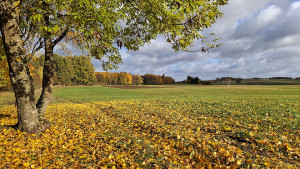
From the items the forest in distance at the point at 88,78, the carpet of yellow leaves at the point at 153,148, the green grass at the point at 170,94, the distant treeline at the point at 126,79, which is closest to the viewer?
the carpet of yellow leaves at the point at 153,148

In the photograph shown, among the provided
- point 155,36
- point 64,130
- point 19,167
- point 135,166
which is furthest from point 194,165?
point 64,130

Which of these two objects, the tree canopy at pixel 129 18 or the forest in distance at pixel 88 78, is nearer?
the tree canopy at pixel 129 18

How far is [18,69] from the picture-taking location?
294 inches

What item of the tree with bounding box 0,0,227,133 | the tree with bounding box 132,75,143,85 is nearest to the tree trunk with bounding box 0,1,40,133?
the tree with bounding box 0,0,227,133

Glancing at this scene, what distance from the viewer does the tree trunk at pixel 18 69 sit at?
714cm

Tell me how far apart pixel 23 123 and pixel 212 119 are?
1096cm

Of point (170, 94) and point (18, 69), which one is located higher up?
point (18, 69)

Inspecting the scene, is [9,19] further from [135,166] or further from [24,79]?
[135,166]

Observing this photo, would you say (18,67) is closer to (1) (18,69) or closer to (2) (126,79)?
(1) (18,69)

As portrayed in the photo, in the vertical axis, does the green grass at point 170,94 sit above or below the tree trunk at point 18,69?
below

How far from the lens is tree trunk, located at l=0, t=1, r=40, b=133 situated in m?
7.14

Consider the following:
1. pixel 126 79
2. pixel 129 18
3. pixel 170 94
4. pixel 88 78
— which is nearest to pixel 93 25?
pixel 129 18

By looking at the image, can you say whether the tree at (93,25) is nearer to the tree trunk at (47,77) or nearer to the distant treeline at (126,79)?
the tree trunk at (47,77)

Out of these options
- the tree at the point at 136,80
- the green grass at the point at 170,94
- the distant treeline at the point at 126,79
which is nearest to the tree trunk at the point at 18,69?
the green grass at the point at 170,94
